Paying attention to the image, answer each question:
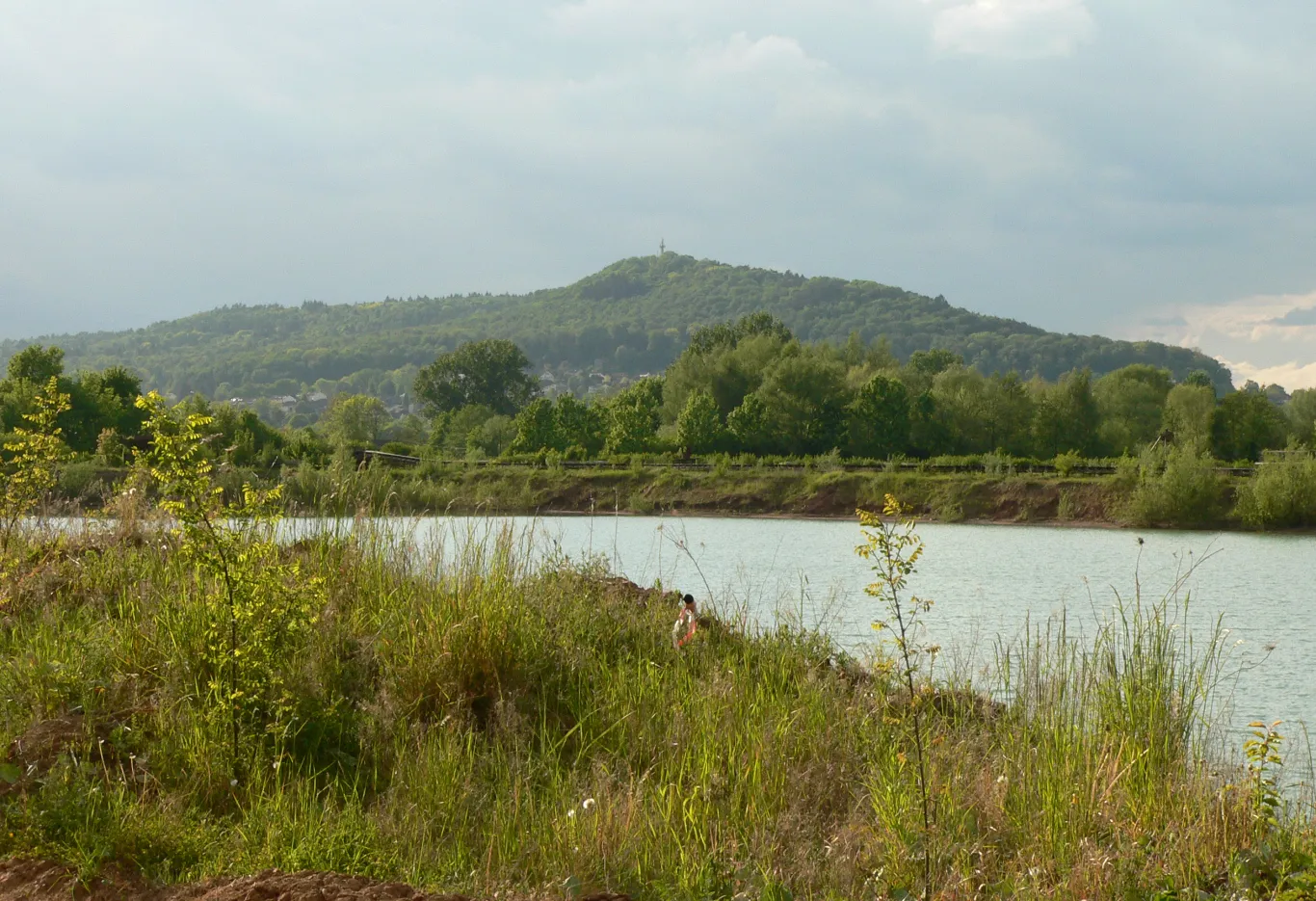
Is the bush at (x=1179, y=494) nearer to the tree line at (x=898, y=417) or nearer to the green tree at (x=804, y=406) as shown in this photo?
the tree line at (x=898, y=417)

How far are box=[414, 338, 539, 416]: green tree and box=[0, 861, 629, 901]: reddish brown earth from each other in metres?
113

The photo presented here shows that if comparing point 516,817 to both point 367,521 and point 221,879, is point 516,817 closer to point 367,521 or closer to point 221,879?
point 221,879

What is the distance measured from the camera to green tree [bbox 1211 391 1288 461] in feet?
228

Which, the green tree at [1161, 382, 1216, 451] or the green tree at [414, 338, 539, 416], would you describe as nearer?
the green tree at [1161, 382, 1216, 451]

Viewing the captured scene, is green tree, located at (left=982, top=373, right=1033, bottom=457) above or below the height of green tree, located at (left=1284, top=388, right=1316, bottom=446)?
below

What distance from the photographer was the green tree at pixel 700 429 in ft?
250

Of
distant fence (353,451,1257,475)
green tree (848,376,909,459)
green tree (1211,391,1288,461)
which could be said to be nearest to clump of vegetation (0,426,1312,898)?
distant fence (353,451,1257,475)

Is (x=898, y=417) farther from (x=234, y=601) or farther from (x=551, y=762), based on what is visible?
(x=234, y=601)

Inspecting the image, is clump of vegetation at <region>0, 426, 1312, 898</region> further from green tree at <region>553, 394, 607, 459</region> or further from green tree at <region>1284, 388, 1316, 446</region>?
green tree at <region>1284, 388, 1316, 446</region>

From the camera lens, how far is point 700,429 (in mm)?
76562

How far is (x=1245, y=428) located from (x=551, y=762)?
72.8 m

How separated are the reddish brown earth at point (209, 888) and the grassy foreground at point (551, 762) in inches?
6.5

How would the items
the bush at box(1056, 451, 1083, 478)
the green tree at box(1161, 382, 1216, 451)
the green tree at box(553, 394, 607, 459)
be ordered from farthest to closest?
the green tree at box(553, 394, 607, 459) → the green tree at box(1161, 382, 1216, 451) → the bush at box(1056, 451, 1083, 478)

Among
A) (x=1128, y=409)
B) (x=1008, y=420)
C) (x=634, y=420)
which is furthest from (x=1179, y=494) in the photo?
(x=634, y=420)
